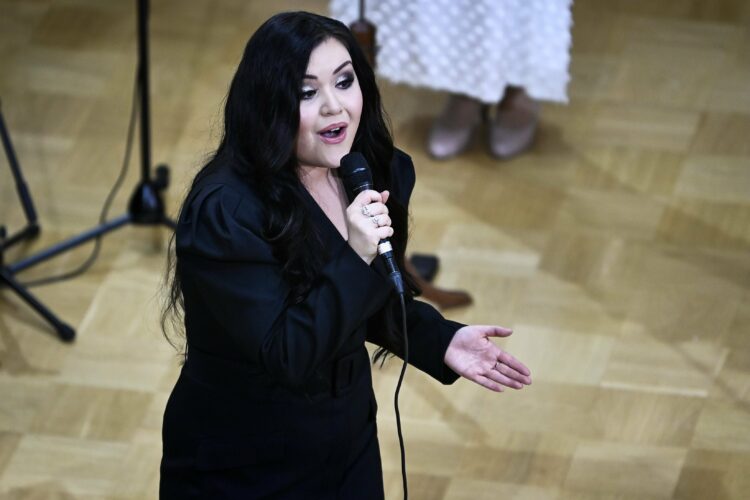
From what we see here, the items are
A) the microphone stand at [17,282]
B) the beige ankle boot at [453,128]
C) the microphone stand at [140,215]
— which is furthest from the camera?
the beige ankle boot at [453,128]

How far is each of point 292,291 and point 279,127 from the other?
0.82 feet

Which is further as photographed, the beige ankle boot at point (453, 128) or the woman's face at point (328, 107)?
the beige ankle boot at point (453, 128)

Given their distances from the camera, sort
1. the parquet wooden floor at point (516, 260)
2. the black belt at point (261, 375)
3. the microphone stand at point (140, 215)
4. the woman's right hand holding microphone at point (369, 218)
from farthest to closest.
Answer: the microphone stand at point (140, 215) < the parquet wooden floor at point (516, 260) < the black belt at point (261, 375) < the woman's right hand holding microphone at point (369, 218)

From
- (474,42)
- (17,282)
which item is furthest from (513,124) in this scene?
(17,282)

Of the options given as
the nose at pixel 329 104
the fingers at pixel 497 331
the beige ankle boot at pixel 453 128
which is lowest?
the beige ankle boot at pixel 453 128

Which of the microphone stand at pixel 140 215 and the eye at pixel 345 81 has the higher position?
the eye at pixel 345 81

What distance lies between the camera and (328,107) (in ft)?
6.62

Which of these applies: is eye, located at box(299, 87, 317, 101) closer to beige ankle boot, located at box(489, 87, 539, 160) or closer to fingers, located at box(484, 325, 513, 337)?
fingers, located at box(484, 325, 513, 337)

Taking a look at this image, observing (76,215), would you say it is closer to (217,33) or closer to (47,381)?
(47,381)

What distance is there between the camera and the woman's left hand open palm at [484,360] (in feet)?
7.47

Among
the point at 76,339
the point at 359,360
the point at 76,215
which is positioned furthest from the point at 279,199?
the point at 76,215

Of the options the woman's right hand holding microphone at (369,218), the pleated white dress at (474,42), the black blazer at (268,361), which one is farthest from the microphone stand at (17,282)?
the woman's right hand holding microphone at (369,218)

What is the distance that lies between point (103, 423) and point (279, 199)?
160 cm

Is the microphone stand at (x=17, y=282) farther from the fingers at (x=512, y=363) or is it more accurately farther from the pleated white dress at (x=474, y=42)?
the fingers at (x=512, y=363)
